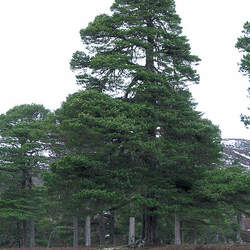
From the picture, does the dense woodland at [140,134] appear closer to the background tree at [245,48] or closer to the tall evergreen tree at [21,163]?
the background tree at [245,48]

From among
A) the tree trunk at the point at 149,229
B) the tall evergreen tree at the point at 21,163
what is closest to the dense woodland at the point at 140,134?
the tree trunk at the point at 149,229

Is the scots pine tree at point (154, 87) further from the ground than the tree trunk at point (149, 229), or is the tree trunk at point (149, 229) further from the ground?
the scots pine tree at point (154, 87)

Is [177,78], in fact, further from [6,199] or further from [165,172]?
[6,199]

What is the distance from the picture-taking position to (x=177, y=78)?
1792 cm

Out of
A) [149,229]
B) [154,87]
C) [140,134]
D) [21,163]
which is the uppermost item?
[154,87]

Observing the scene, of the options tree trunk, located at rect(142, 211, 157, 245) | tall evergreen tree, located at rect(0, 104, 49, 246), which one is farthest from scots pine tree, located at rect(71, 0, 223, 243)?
tall evergreen tree, located at rect(0, 104, 49, 246)

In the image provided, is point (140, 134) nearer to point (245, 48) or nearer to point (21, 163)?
point (245, 48)

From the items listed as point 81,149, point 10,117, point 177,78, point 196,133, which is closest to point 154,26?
point 177,78

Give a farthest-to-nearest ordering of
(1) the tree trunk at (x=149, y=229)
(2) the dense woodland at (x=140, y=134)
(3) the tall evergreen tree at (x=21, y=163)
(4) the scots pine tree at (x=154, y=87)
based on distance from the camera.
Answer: (3) the tall evergreen tree at (x=21, y=163) < (1) the tree trunk at (x=149, y=229) < (4) the scots pine tree at (x=154, y=87) < (2) the dense woodland at (x=140, y=134)

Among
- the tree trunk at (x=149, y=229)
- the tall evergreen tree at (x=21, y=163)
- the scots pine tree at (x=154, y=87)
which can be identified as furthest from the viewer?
the tall evergreen tree at (x=21, y=163)

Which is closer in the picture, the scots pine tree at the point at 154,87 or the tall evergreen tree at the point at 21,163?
the scots pine tree at the point at 154,87

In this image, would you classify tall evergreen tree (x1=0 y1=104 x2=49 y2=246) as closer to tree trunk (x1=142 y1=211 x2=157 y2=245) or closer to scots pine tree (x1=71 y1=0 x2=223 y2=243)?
scots pine tree (x1=71 y1=0 x2=223 y2=243)

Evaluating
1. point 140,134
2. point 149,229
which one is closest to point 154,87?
point 140,134

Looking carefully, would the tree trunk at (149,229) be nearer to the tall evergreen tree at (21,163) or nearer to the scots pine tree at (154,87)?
the scots pine tree at (154,87)
